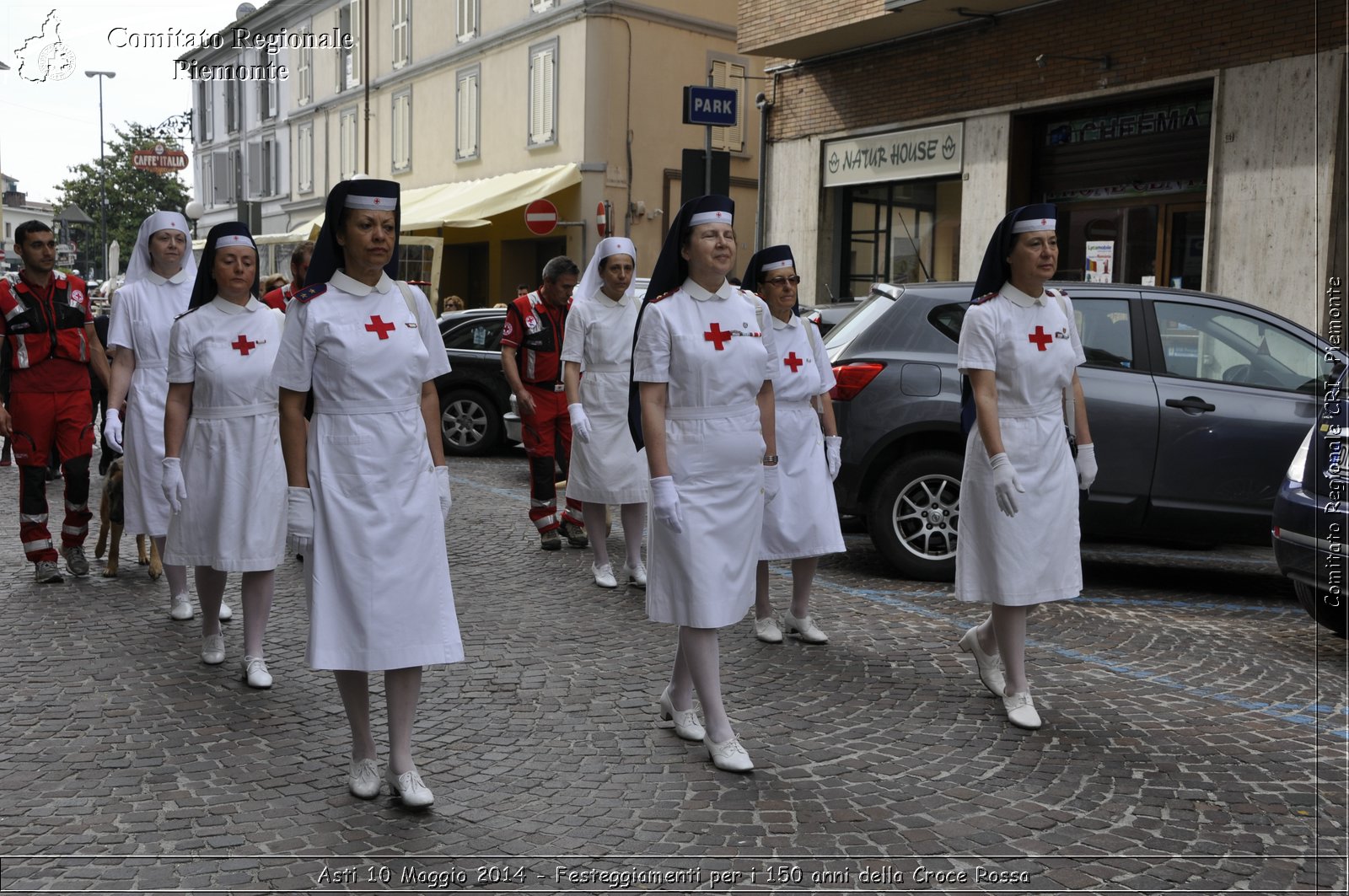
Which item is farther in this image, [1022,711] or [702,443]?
[1022,711]

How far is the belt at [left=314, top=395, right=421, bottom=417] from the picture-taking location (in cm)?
421

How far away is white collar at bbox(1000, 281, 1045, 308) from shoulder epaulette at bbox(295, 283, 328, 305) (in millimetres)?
2758

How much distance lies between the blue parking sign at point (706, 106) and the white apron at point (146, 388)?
6.25 meters

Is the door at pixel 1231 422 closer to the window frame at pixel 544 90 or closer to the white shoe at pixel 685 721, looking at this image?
the white shoe at pixel 685 721

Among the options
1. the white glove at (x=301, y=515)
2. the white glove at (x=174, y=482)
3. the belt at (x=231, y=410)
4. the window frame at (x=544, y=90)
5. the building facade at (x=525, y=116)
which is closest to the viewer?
the white glove at (x=301, y=515)

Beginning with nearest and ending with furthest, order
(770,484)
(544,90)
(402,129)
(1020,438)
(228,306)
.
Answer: (770,484) < (1020,438) < (228,306) < (544,90) < (402,129)

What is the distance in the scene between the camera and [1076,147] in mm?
16359

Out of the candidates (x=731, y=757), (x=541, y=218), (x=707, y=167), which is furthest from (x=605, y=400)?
(x=541, y=218)

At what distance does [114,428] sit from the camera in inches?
277

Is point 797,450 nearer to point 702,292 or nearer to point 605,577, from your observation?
point 702,292

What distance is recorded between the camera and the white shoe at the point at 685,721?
16.4 feet

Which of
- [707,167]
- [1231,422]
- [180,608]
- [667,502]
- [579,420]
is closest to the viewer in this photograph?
[667,502]

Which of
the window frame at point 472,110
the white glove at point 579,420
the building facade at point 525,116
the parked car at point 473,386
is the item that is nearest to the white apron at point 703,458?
the white glove at point 579,420

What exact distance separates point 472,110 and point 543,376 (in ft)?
78.0
